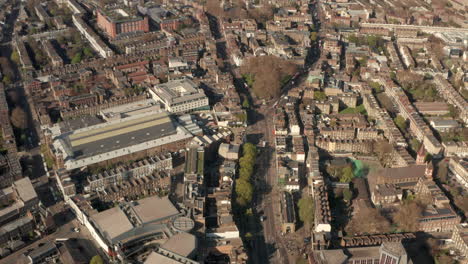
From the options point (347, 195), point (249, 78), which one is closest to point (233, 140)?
point (347, 195)

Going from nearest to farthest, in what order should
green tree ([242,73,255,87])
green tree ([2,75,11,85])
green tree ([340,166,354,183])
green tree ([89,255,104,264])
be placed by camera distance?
green tree ([89,255,104,264]), green tree ([340,166,354,183]), green tree ([2,75,11,85]), green tree ([242,73,255,87])

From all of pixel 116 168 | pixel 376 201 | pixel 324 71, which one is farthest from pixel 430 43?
pixel 116 168

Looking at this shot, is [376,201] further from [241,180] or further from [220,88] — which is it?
[220,88]

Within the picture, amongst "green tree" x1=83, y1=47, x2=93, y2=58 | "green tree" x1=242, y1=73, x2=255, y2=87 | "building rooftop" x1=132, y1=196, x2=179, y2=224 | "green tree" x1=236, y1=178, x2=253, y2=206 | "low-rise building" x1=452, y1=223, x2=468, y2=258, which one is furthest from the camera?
"green tree" x1=83, y1=47, x2=93, y2=58

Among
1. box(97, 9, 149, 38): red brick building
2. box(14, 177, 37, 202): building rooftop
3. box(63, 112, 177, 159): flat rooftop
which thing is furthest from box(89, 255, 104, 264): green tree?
box(97, 9, 149, 38): red brick building

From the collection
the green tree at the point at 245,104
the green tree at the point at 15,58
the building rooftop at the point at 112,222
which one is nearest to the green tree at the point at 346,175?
the green tree at the point at 245,104

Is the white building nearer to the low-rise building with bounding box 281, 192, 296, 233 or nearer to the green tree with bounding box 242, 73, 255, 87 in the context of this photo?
the green tree with bounding box 242, 73, 255, 87
